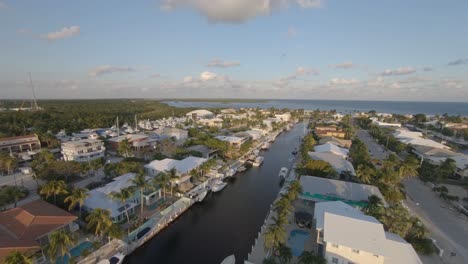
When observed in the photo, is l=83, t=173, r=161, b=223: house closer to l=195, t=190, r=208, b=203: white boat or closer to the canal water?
the canal water

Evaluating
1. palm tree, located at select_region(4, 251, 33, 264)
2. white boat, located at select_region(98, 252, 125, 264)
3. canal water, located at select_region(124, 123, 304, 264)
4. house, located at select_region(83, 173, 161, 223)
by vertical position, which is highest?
palm tree, located at select_region(4, 251, 33, 264)

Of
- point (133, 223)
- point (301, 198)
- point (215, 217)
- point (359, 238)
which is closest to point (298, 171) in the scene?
point (301, 198)

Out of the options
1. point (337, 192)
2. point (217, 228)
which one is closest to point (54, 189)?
point (217, 228)

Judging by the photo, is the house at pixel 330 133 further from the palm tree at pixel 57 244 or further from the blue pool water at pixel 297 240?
the palm tree at pixel 57 244

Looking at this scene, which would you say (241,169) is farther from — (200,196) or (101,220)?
(101,220)

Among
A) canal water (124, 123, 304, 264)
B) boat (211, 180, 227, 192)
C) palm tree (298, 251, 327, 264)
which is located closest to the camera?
palm tree (298, 251, 327, 264)

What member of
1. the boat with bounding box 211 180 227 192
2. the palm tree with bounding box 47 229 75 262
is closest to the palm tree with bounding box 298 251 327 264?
the palm tree with bounding box 47 229 75 262
